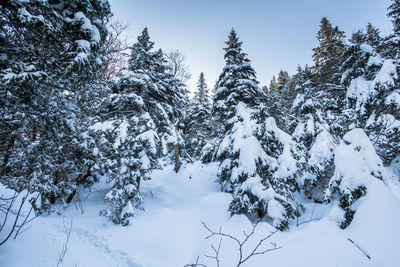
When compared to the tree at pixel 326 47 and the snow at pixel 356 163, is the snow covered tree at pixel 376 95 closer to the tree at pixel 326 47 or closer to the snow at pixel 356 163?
the snow at pixel 356 163

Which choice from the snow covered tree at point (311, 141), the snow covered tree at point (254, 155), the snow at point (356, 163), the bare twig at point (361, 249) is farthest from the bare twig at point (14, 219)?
the snow covered tree at point (311, 141)

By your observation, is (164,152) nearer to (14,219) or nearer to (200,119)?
(14,219)

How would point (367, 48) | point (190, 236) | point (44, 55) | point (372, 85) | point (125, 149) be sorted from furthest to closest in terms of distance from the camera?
1. point (125, 149)
2. point (190, 236)
3. point (367, 48)
4. point (372, 85)
5. point (44, 55)

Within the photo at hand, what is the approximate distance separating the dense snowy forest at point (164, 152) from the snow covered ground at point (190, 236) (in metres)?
0.04

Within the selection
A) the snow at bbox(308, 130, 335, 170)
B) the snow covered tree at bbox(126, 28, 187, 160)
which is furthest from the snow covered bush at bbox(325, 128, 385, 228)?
the snow covered tree at bbox(126, 28, 187, 160)

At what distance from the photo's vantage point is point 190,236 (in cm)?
834

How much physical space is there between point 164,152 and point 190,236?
4421 millimetres

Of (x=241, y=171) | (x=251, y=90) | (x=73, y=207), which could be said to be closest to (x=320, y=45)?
(x=251, y=90)

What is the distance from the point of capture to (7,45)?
4355mm

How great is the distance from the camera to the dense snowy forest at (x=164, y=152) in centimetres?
415

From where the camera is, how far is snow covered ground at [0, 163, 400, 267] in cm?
370

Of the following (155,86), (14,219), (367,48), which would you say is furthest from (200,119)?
(14,219)

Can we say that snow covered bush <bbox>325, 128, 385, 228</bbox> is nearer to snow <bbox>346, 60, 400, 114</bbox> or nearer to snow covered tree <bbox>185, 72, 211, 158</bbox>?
snow <bbox>346, 60, 400, 114</bbox>

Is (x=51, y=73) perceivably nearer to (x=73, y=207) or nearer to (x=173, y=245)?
(x=173, y=245)
